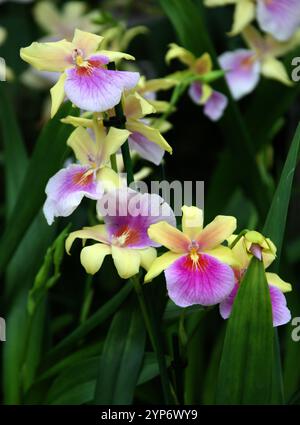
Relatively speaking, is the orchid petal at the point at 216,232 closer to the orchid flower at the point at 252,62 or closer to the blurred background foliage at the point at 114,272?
the blurred background foliage at the point at 114,272

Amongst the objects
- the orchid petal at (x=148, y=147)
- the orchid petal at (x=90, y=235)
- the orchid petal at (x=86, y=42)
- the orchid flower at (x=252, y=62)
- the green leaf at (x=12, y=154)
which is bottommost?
the orchid petal at (x=90, y=235)

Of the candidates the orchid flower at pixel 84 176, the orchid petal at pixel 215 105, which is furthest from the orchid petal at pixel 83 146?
the orchid petal at pixel 215 105

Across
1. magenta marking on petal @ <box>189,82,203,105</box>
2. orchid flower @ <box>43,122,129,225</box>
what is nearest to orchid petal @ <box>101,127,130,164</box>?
orchid flower @ <box>43,122,129,225</box>

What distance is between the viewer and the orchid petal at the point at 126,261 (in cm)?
68

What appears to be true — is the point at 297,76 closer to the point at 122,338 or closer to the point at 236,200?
the point at 236,200

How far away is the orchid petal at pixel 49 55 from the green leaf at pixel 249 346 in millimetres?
262

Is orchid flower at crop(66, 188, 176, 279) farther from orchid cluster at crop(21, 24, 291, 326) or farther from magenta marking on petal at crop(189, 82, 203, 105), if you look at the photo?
magenta marking on petal at crop(189, 82, 203, 105)

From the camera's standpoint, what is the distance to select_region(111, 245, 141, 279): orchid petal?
68cm

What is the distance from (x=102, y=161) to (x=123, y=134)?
0.15ft

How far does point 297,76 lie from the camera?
3.79ft

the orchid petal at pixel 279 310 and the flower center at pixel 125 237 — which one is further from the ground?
the flower center at pixel 125 237

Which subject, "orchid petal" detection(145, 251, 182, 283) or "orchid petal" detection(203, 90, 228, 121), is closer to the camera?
"orchid petal" detection(145, 251, 182, 283)

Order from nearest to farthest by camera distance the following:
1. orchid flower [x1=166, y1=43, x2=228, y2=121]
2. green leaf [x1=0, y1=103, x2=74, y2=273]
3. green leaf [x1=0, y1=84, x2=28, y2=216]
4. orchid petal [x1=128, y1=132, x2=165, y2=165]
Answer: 1. orchid petal [x1=128, y1=132, x2=165, y2=165]
2. green leaf [x1=0, y1=103, x2=74, y2=273]
3. orchid flower [x1=166, y1=43, x2=228, y2=121]
4. green leaf [x1=0, y1=84, x2=28, y2=216]

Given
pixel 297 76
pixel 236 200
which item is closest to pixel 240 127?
pixel 297 76
